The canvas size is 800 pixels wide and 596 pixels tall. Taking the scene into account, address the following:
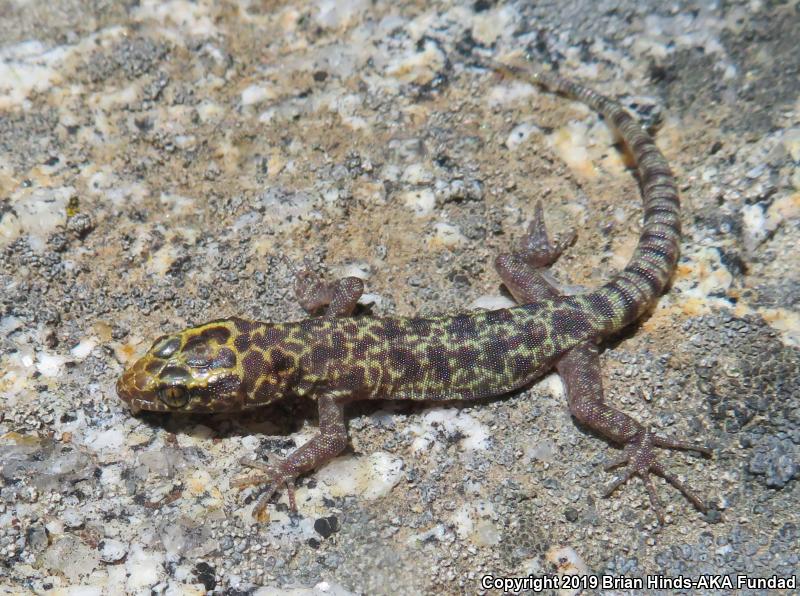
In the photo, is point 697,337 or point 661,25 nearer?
point 697,337

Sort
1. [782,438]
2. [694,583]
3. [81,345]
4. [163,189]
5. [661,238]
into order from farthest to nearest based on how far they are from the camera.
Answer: [163,189]
[661,238]
[81,345]
[782,438]
[694,583]

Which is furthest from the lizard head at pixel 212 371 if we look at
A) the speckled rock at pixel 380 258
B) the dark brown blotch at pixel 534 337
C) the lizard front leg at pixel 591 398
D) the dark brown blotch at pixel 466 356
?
the lizard front leg at pixel 591 398

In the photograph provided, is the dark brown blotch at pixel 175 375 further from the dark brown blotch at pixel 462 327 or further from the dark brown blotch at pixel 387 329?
the dark brown blotch at pixel 462 327

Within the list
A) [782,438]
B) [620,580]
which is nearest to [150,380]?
[620,580]

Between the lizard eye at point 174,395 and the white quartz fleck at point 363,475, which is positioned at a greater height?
the lizard eye at point 174,395

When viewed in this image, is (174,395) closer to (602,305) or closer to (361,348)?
(361,348)

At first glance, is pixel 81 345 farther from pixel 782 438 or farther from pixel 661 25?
pixel 661 25

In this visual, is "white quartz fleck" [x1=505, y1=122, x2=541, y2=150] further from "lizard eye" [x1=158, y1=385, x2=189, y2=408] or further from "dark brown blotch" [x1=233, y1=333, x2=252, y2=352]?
"lizard eye" [x1=158, y1=385, x2=189, y2=408]

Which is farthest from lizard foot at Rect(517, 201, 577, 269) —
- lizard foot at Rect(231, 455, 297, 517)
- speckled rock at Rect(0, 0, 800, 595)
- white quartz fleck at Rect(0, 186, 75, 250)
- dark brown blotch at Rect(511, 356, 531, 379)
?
white quartz fleck at Rect(0, 186, 75, 250)
